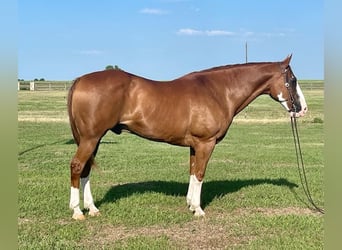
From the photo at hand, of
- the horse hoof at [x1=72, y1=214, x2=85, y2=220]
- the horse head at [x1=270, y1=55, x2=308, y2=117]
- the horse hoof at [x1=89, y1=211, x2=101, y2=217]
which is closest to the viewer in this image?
the horse hoof at [x1=72, y1=214, x2=85, y2=220]

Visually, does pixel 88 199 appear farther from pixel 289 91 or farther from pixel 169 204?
pixel 289 91

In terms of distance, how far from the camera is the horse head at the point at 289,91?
6.61 metres

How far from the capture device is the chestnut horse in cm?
588

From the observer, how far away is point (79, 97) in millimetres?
5844

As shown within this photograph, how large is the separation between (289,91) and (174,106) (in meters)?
1.96

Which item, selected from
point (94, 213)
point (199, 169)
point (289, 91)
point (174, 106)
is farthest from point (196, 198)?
point (289, 91)

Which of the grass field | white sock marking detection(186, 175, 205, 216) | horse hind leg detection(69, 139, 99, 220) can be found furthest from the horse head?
Answer: horse hind leg detection(69, 139, 99, 220)

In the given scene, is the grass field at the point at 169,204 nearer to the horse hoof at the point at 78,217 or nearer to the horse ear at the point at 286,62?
the horse hoof at the point at 78,217

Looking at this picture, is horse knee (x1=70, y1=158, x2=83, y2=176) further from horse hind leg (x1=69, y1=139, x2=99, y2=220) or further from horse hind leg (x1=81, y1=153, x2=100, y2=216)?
horse hind leg (x1=81, y1=153, x2=100, y2=216)

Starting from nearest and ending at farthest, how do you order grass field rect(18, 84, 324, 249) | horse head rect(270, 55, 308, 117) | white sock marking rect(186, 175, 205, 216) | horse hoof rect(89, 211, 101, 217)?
grass field rect(18, 84, 324, 249), horse hoof rect(89, 211, 101, 217), white sock marking rect(186, 175, 205, 216), horse head rect(270, 55, 308, 117)

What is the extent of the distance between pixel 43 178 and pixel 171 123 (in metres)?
4.02
